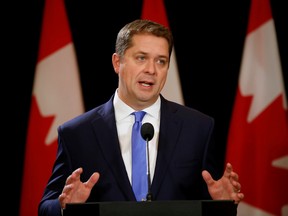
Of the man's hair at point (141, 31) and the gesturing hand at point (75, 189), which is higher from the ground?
the man's hair at point (141, 31)

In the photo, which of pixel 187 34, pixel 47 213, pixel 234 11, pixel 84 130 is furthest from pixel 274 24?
pixel 47 213

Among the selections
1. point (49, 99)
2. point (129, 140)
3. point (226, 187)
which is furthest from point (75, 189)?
point (49, 99)

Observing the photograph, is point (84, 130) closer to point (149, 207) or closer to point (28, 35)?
point (149, 207)

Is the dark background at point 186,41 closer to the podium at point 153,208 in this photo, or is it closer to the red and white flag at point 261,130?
the red and white flag at point 261,130

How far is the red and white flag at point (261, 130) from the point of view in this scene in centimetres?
443

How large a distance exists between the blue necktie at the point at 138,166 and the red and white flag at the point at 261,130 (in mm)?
1767

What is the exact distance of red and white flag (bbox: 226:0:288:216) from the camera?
14.5 ft

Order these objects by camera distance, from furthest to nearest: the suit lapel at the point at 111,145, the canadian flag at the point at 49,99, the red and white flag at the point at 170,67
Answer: the red and white flag at the point at 170,67 → the canadian flag at the point at 49,99 → the suit lapel at the point at 111,145

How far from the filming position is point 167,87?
4.54 meters

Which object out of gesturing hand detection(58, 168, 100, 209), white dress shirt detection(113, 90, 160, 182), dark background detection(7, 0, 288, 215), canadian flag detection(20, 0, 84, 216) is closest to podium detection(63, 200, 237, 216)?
gesturing hand detection(58, 168, 100, 209)

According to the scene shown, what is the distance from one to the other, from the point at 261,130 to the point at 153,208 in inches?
98.1

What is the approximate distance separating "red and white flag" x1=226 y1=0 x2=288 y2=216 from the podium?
2332 mm

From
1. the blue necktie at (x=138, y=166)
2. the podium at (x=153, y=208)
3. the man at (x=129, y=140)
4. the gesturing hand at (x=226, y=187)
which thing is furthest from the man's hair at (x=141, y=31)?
the podium at (x=153, y=208)

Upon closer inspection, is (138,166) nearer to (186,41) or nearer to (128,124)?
(128,124)
